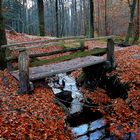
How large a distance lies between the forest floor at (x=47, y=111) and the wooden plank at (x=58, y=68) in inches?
20.7

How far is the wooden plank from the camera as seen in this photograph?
1105cm

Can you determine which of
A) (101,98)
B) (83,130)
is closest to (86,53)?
(101,98)

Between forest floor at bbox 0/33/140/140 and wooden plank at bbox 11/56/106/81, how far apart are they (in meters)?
0.52

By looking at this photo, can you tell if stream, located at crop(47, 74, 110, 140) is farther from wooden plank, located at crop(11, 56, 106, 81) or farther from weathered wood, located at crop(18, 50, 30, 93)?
weathered wood, located at crop(18, 50, 30, 93)

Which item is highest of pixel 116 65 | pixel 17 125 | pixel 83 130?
pixel 116 65

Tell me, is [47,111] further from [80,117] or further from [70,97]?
[70,97]

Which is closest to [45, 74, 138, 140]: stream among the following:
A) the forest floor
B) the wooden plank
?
the forest floor

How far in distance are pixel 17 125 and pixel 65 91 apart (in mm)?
6344

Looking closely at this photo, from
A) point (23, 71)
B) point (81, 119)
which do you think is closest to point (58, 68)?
point (23, 71)

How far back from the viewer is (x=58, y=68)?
12062 mm

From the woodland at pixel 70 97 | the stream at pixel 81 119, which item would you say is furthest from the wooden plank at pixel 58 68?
the stream at pixel 81 119

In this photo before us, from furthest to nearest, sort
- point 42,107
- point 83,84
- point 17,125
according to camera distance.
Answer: point 83,84
point 42,107
point 17,125

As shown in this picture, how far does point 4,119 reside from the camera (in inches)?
304

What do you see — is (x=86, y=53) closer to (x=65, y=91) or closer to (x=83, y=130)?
(x=65, y=91)
